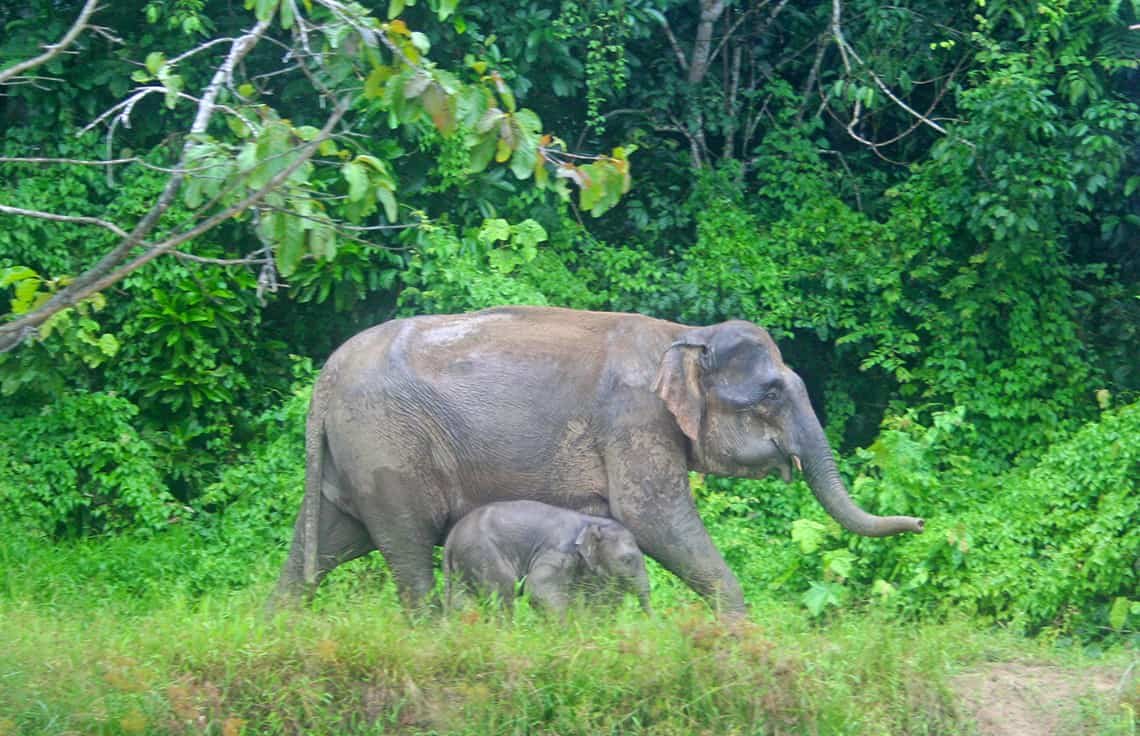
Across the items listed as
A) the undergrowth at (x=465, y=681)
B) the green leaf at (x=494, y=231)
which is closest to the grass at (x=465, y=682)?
the undergrowth at (x=465, y=681)

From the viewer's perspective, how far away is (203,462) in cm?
949

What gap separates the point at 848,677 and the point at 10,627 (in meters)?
3.31

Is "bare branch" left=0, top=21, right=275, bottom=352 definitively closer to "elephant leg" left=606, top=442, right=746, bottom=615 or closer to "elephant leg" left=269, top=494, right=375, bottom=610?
"elephant leg" left=269, top=494, right=375, bottom=610

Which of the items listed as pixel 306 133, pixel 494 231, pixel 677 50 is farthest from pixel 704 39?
pixel 306 133

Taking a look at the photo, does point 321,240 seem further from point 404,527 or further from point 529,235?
point 529,235

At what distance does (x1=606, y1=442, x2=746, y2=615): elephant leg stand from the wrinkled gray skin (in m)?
0.17

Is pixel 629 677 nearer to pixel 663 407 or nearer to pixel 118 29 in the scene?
pixel 663 407

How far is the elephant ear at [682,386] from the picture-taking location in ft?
21.3

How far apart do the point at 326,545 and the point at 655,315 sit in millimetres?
3575

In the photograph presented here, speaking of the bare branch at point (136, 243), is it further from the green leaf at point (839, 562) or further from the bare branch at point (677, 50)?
the bare branch at point (677, 50)

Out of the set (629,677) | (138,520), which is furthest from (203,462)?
(629,677)

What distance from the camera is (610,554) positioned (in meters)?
6.25

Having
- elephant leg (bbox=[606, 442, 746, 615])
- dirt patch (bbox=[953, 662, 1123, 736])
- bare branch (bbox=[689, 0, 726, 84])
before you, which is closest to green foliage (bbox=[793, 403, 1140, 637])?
dirt patch (bbox=[953, 662, 1123, 736])

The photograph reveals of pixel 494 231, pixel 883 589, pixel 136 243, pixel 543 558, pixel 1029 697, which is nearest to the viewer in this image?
pixel 136 243
